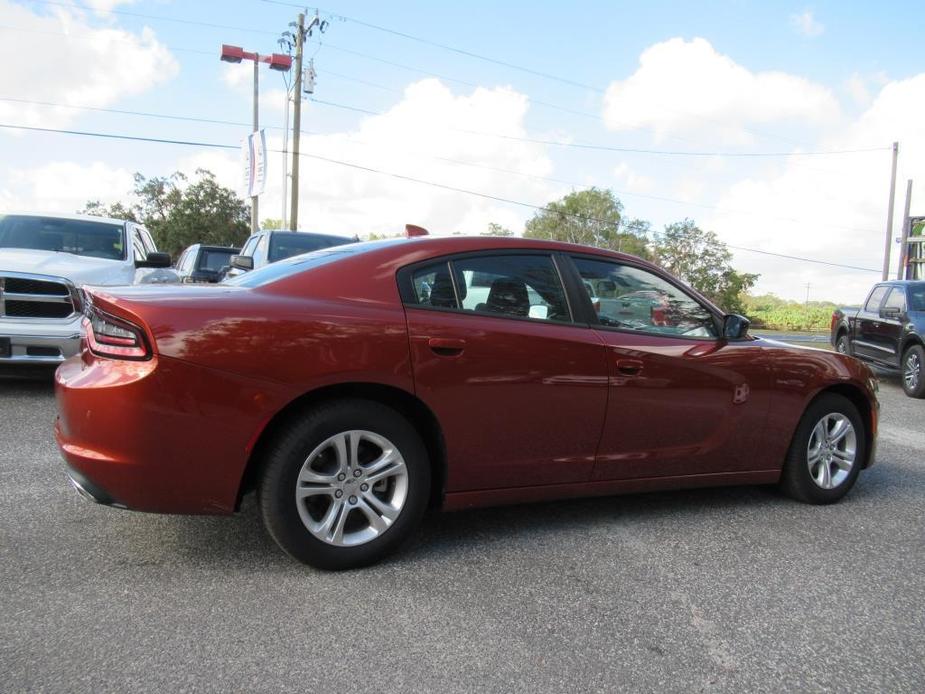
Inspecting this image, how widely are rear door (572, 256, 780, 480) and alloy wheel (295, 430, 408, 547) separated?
3.72 feet

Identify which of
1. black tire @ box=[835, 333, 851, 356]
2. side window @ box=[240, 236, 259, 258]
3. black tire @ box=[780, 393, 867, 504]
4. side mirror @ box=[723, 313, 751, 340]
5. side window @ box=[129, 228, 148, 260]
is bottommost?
black tire @ box=[780, 393, 867, 504]

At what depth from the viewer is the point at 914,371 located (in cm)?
986

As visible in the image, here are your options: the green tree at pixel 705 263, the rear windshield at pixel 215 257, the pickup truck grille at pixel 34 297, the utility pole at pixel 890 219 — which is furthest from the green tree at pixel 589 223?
the pickup truck grille at pixel 34 297

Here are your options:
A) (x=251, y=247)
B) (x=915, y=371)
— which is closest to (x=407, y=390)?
(x=251, y=247)

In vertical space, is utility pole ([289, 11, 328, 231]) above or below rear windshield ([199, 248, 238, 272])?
above

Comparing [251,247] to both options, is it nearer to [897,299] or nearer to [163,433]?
[163,433]

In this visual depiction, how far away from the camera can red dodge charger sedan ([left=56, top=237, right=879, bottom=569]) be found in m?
2.89

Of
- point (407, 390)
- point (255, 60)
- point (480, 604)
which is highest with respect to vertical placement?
point (255, 60)

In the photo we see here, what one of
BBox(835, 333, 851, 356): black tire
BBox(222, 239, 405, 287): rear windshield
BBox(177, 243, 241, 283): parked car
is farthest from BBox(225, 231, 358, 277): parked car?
BBox(835, 333, 851, 356): black tire

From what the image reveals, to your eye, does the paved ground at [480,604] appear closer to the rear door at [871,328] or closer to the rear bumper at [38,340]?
the rear bumper at [38,340]

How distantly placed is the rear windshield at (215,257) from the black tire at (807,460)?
13.1m

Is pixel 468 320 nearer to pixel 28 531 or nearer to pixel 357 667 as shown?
pixel 357 667

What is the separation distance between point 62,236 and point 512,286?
22.4 ft

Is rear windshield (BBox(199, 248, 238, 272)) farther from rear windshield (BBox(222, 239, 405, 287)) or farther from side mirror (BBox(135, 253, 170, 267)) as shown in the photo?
rear windshield (BBox(222, 239, 405, 287))
